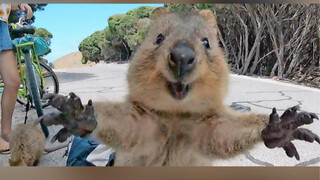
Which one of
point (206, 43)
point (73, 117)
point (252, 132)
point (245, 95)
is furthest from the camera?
point (245, 95)

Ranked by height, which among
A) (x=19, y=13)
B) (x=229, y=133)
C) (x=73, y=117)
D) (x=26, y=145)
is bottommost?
(x=26, y=145)

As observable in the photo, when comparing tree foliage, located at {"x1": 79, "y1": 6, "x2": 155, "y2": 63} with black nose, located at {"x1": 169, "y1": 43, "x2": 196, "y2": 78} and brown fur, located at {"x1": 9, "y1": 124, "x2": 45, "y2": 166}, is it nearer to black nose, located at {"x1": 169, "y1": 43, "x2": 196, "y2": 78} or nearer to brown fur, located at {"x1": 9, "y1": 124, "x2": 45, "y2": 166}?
black nose, located at {"x1": 169, "y1": 43, "x2": 196, "y2": 78}

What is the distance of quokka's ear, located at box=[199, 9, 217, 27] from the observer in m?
1.75

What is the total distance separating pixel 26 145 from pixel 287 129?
1081 millimetres

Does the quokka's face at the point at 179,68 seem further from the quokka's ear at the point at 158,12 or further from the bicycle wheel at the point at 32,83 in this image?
the bicycle wheel at the point at 32,83

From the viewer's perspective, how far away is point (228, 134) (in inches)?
63.9

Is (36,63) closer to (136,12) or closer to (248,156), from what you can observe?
(136,12)

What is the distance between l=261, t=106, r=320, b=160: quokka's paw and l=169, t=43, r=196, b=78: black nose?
38 centimetres

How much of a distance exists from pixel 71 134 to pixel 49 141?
10.5 inches

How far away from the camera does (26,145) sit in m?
1.72

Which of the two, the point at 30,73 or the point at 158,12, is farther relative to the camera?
the point at 30,73

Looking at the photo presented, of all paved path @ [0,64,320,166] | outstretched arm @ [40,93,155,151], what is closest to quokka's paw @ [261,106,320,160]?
paved path @ [0,64,320,166]

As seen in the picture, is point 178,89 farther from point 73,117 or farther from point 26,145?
point 26,145

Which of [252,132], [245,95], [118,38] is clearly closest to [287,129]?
[252,132]
